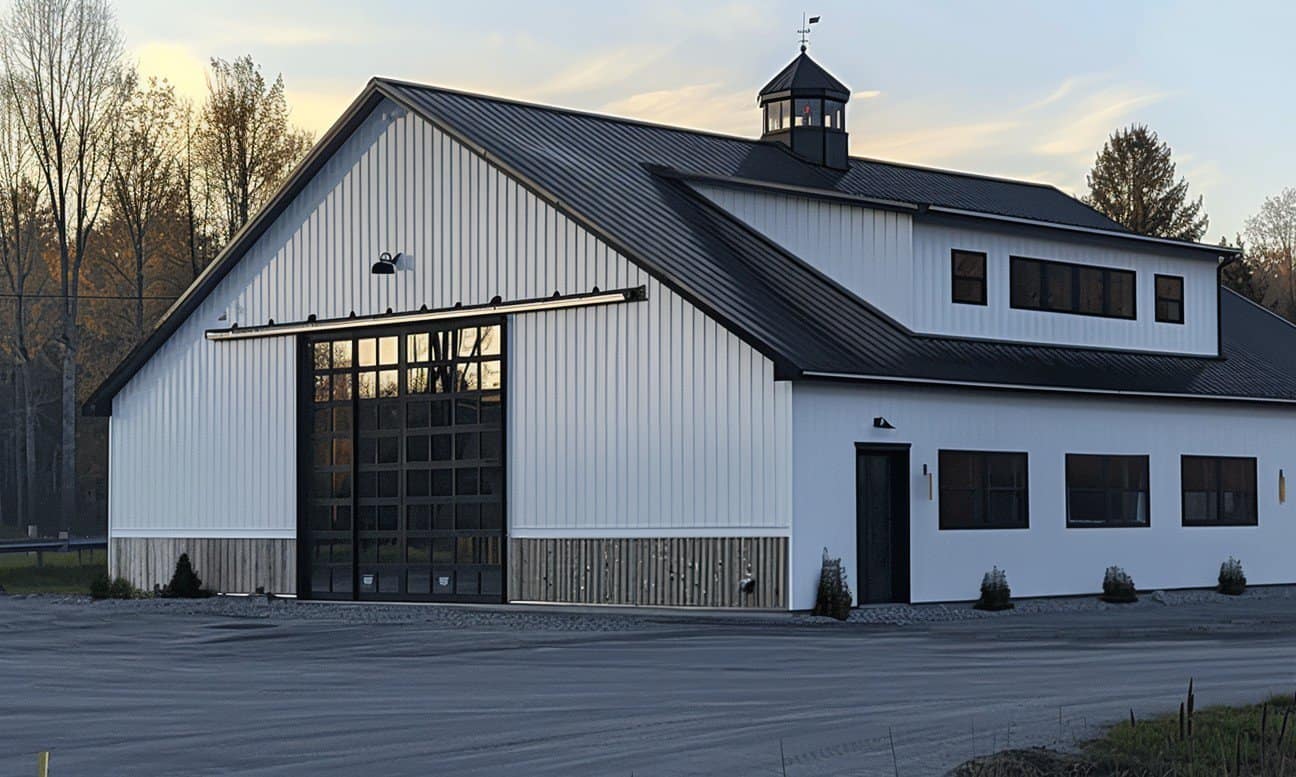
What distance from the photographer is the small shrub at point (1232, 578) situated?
113 ft

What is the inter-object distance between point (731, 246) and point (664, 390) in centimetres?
339

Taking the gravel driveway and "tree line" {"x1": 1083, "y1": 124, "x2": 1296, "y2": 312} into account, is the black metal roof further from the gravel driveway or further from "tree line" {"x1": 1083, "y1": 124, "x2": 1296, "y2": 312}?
"tree line" {"x1": 1083, "y1": 124, "x2": 1296, "y2": 312}

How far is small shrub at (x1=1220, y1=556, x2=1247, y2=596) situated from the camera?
34.6 meters

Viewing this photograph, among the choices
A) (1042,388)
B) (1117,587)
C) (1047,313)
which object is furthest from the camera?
(1047,313)

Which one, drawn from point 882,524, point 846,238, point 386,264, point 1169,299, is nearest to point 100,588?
point 386,264

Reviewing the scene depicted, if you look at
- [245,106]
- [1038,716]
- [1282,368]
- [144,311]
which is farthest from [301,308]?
[144,311]

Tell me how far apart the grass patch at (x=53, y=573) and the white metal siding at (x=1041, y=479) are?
18337mm

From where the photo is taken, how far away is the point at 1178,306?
37031mm

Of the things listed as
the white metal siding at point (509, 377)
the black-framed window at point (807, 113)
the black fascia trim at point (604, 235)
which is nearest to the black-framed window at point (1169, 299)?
the black-framed window at point (807, 113)

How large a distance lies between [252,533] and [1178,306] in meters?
17.3

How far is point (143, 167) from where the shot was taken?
206ft

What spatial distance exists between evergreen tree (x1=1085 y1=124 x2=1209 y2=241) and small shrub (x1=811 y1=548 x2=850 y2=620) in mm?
55059

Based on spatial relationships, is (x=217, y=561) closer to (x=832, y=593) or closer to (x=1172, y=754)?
(x=832, y=593)

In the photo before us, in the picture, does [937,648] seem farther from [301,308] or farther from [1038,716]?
[301,308]
